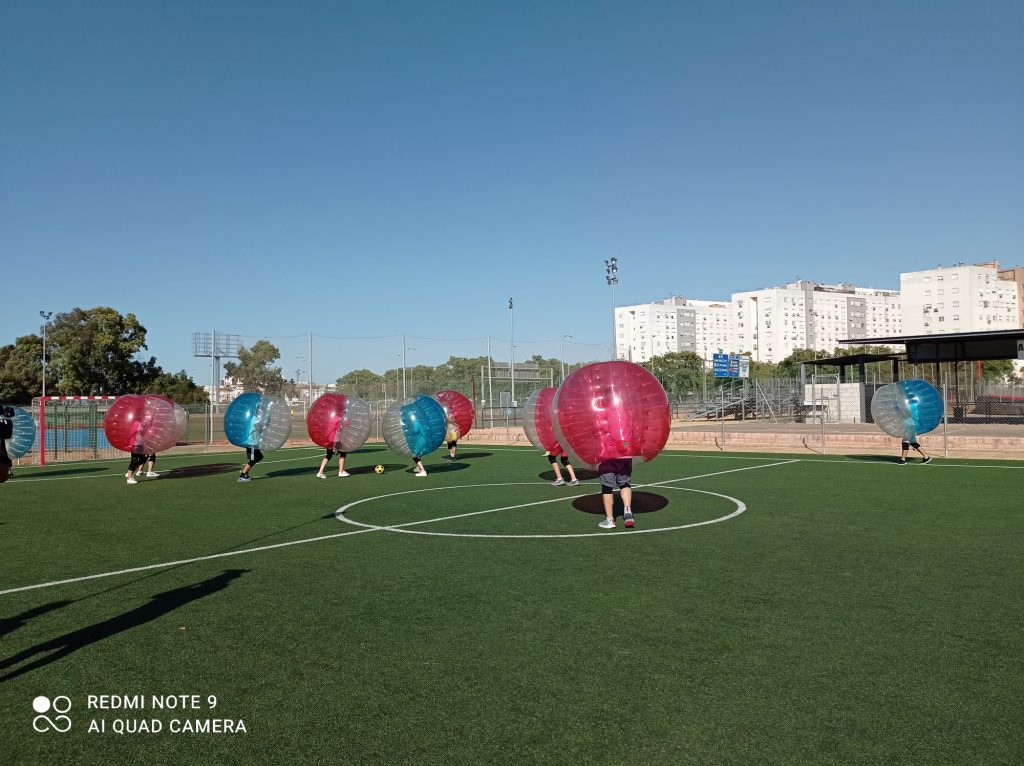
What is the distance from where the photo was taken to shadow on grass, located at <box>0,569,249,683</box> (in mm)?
5707

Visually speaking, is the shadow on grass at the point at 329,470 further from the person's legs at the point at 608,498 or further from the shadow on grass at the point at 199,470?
the person's legs at the point at 608,498

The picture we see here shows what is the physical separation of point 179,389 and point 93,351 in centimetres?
1186

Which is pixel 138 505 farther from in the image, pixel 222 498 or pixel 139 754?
pixel 139 754

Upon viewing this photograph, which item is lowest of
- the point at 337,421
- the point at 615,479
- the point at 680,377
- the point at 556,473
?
the point at 556,473

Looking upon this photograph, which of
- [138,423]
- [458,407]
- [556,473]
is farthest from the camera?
[458,407]

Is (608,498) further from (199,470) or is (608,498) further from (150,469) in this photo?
(199,470)

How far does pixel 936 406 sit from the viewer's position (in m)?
19.1

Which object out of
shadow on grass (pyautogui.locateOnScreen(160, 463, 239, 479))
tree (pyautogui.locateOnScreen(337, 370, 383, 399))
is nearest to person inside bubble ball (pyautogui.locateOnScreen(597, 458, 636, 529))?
shadow on grass (pyautogui.locateOnScreen(160, 463, 239, 479))

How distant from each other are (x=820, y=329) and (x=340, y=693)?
186431mm

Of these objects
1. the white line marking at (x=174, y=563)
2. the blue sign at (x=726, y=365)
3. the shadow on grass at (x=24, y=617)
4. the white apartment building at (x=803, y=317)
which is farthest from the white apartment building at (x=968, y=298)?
the shadow on grass at (x=24, y=617)

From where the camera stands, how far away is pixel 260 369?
4581 cm

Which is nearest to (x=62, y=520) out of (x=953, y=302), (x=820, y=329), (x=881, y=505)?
(x=881, y=505)

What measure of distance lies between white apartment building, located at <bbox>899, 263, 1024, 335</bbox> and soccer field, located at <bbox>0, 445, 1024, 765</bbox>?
483 ft

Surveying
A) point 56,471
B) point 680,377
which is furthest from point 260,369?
point 680,377
